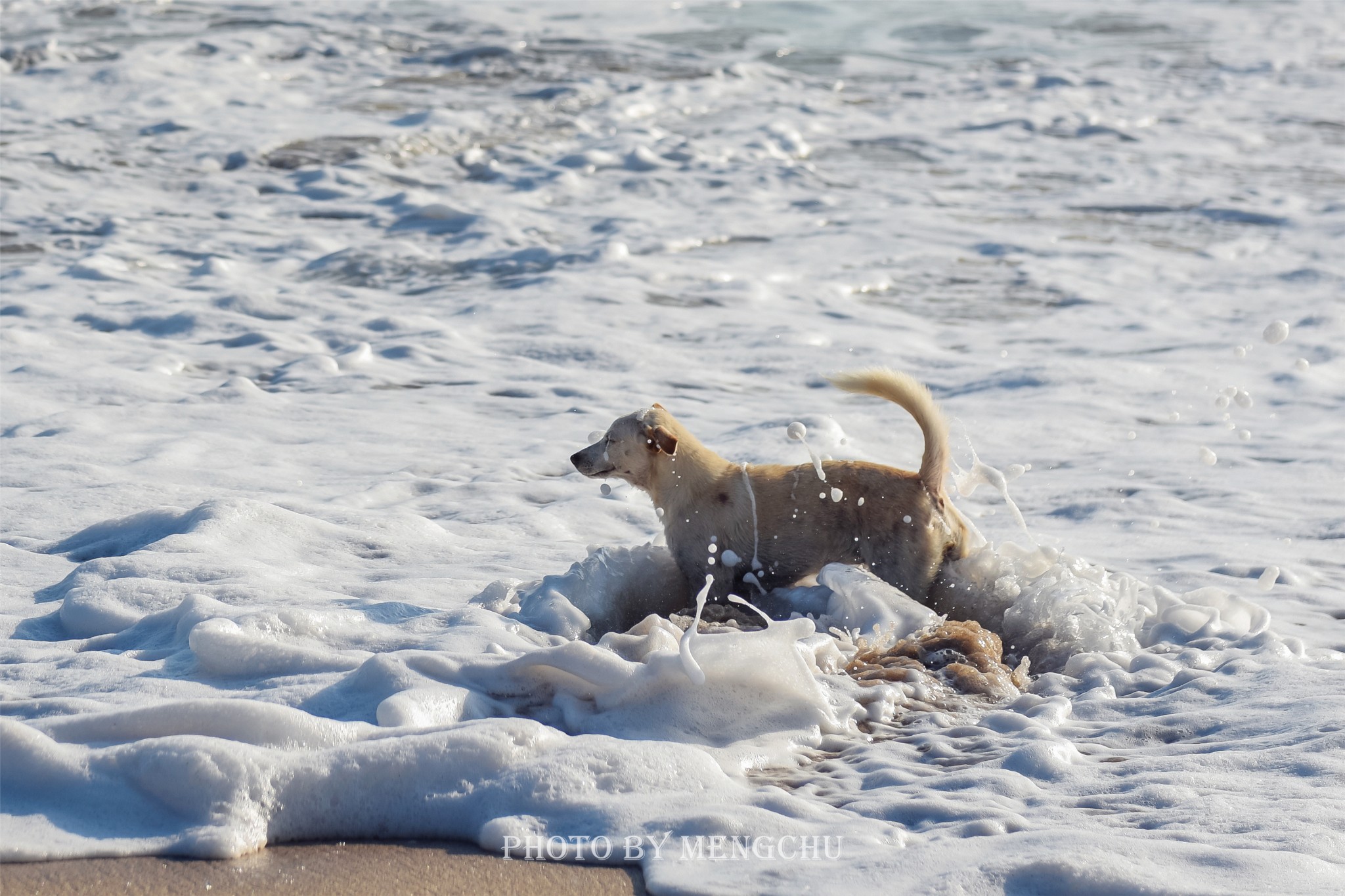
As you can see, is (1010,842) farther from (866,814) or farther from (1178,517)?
(1178,517)

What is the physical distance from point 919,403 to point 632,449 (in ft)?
3.38

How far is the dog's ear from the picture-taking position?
15.0 feet

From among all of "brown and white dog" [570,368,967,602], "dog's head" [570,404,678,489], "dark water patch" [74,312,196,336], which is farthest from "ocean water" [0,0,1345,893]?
"dog's head" [570,404,678,489]

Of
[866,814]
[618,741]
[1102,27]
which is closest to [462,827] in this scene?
[618,741]

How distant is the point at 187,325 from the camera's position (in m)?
7.86

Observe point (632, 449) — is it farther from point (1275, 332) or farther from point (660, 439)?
point (1275, 332)

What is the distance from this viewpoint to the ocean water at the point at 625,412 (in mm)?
2926

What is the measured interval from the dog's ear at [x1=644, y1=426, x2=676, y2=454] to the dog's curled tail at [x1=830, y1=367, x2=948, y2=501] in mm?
612

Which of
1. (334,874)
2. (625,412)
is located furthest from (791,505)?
(625,412)

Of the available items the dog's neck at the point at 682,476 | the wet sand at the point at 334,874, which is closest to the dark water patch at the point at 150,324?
the dog's neck at the point at 682,476

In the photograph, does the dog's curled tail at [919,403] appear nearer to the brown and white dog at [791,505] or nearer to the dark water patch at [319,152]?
the brown and white dog at [791,505]

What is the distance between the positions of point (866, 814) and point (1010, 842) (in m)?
0.34

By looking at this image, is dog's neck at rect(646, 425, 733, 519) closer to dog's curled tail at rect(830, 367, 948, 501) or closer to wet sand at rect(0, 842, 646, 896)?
dog's curled tail at rect(830, 367, 948, 501)

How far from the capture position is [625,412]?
6.92 meters
